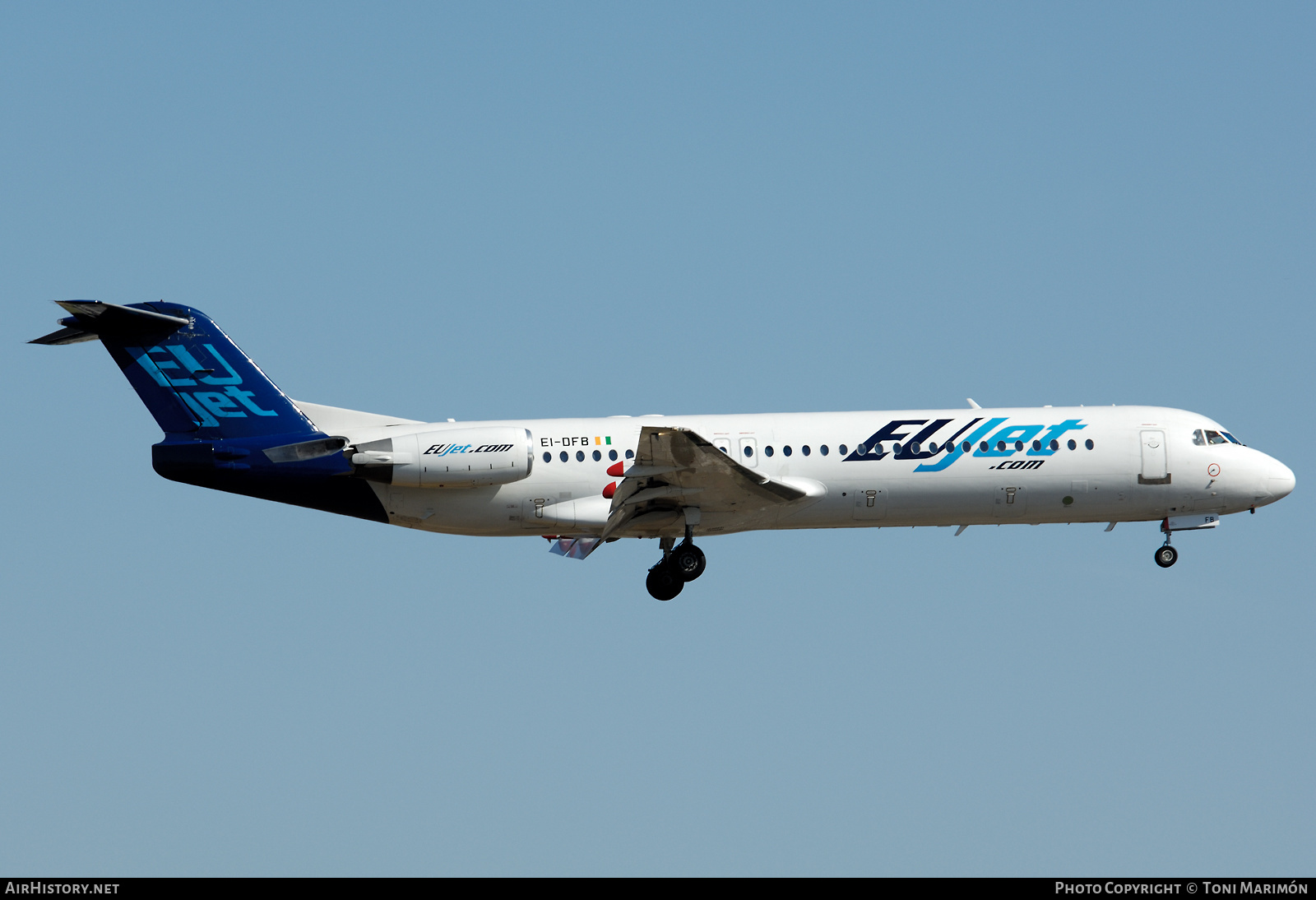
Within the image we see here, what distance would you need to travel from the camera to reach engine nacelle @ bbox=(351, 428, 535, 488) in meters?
28.9

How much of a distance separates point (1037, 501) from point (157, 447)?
17212 mm

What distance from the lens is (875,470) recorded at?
3012 centimetres

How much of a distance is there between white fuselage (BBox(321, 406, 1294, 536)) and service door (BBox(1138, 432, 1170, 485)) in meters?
0.02

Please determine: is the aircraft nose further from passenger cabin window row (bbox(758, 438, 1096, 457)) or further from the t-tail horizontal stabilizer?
the t-tail horizontal stabilizer

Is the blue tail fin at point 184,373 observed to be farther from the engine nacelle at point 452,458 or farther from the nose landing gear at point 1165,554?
the nose landing gear at point 1165,554

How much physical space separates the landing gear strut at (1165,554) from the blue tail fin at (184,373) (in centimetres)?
1743

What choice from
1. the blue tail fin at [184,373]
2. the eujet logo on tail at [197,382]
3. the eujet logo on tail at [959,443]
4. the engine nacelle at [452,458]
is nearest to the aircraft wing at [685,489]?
the eujet logo on tail at [959,443]

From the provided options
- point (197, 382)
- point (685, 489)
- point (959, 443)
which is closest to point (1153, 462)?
point (959, 443)

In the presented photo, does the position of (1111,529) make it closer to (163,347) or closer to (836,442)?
(836,442)

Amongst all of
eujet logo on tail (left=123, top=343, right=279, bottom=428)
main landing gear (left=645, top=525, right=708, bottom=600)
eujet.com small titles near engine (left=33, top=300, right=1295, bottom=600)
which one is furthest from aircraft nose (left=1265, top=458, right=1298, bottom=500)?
eujet logo on tail (left=123, top=343, right=279, bottom=428)

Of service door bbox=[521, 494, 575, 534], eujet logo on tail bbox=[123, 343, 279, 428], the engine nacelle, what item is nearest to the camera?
the engine nacelle

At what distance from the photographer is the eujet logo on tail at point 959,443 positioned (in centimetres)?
3027

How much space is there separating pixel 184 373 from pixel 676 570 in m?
10.3
